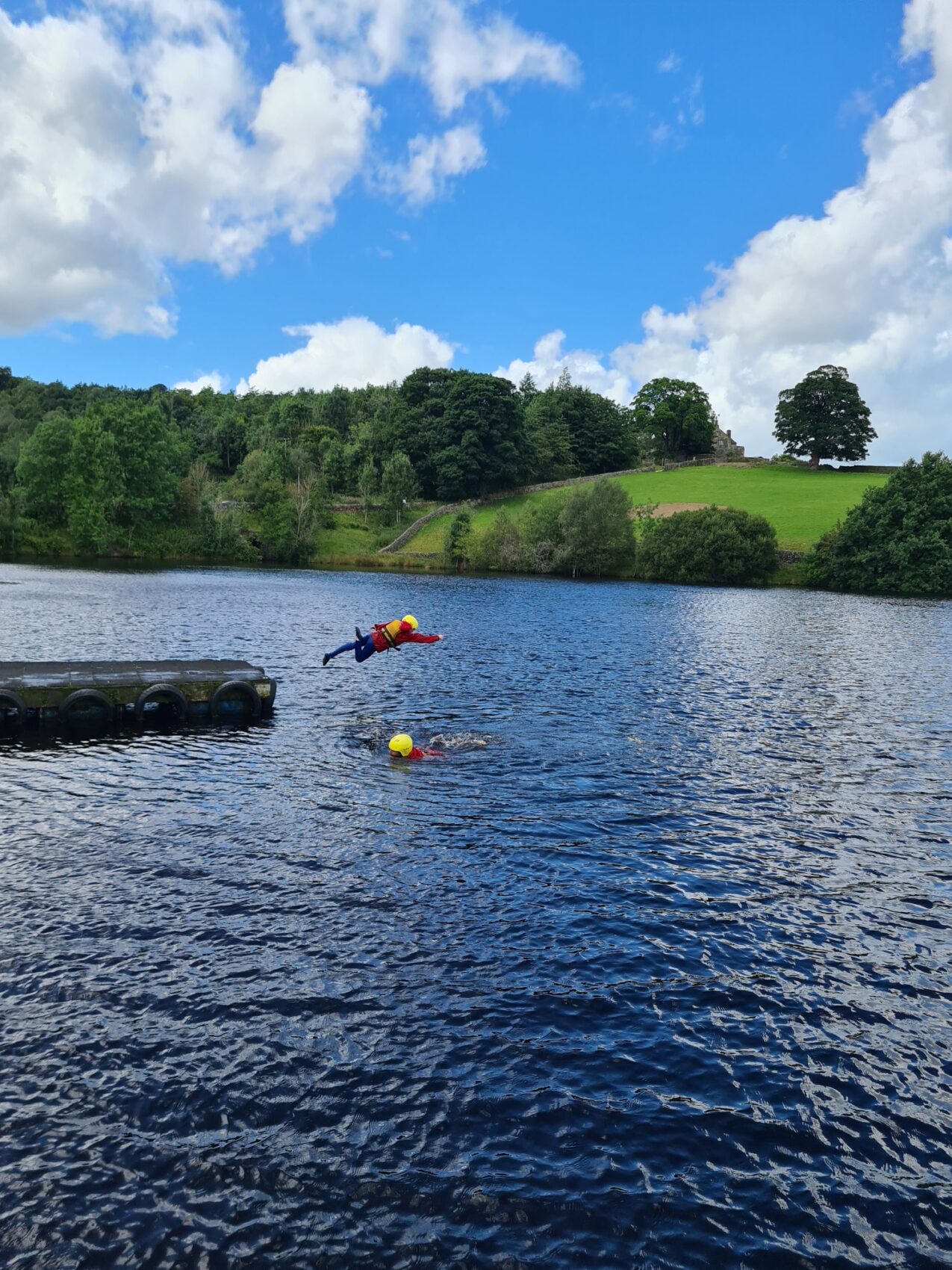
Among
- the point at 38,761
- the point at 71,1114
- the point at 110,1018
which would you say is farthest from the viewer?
the point at 38,761

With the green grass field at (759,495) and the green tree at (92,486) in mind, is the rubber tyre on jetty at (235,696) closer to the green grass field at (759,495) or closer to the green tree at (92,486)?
the green grass field at (759,495)

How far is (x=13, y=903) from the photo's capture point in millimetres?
16094

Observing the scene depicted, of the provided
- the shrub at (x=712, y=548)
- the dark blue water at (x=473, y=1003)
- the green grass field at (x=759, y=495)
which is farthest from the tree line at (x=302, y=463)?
the dark blue water at (x=473, y=1003)

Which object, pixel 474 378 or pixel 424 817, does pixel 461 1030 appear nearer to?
pixel 424 817

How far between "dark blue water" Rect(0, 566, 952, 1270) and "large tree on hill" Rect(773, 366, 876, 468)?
169 meters

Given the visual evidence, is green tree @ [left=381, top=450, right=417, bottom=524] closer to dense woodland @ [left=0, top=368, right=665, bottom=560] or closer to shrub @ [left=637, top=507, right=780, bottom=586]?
dense woodland @ [left=0, top=368, right=665, bottom=560]

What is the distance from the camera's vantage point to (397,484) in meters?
157

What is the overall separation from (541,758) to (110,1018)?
17589 mm

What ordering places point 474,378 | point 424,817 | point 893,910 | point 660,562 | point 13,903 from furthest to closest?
1. point 474,378
2. point 660,562
3. point 424,817
4. point 893,910
5. point 13,903

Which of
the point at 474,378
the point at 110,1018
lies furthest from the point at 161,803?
the point at 474,378

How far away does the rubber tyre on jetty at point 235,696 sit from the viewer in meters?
33.0

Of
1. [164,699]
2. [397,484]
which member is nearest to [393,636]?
[164,699]

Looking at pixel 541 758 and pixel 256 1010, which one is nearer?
pixel 256 1010

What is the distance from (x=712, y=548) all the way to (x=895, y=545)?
2537cm
